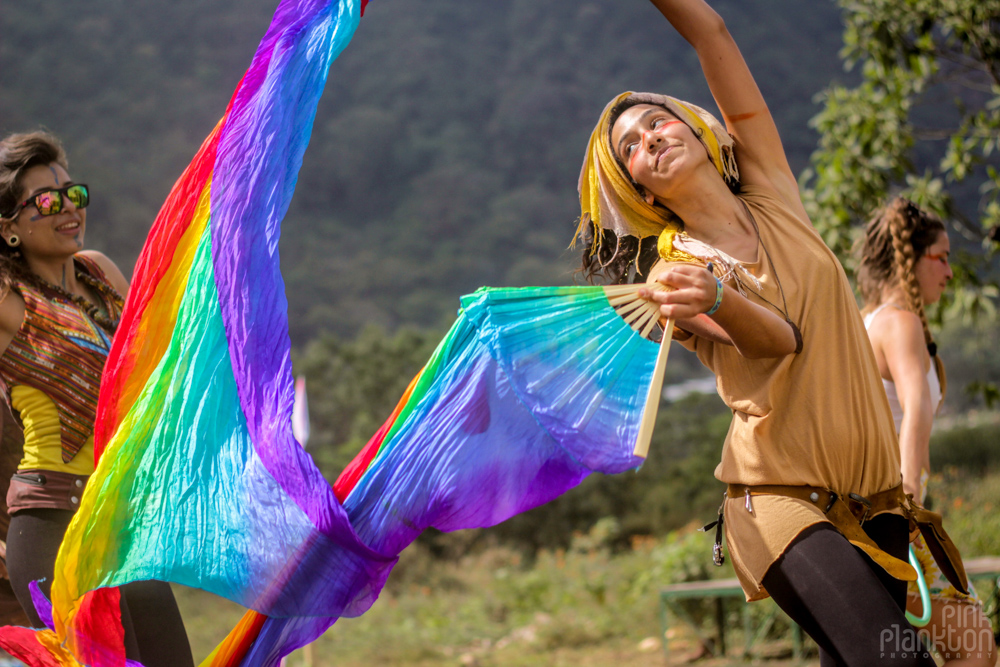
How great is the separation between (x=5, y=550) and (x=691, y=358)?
16195 millimetres

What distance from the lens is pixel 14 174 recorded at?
2.77m

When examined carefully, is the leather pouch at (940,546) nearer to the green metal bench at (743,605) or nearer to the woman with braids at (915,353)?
the woman with braids at (915,353)

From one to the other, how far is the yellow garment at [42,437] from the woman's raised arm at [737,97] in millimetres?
2082

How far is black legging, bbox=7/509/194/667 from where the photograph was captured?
234cm

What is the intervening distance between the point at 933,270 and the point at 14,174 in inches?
121

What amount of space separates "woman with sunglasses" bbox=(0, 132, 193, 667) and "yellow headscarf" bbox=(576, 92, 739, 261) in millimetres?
1581

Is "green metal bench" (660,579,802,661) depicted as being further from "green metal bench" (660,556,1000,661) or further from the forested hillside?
the forested hillside

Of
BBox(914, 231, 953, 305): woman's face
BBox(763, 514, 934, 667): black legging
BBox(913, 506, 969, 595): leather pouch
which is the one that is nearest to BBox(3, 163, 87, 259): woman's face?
BBox(763, 514, 934, 667): black legging

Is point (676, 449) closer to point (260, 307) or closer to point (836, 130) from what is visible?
point (836, 130)

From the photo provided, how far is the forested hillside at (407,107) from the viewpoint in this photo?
2158cm

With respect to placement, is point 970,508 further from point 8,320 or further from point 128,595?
point 8,320

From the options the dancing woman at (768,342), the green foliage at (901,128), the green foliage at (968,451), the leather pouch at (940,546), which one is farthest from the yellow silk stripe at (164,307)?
the green foliage at (968,451)

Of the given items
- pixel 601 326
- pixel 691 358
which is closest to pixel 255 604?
pixel 601 326

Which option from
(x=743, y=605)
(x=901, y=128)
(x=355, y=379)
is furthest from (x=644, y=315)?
(x=355, y=379)
